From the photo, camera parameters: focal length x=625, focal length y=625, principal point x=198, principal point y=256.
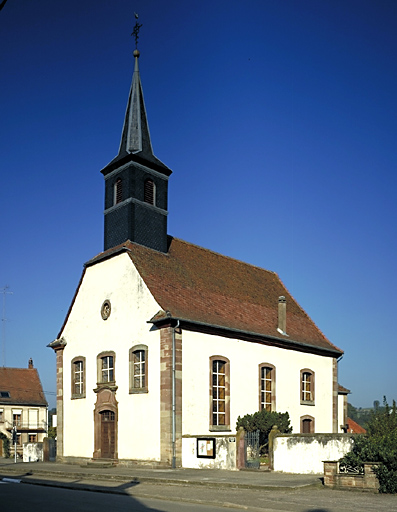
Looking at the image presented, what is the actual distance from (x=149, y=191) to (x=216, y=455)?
12.4 m

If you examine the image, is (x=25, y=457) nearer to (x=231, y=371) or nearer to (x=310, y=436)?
(x=231, y=371)

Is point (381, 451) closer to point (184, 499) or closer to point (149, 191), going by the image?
point (184, 499)

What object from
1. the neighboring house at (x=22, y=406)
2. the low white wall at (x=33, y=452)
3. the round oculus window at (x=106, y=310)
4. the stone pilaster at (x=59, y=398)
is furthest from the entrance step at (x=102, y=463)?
the neighboring house at (x=22, y=406)

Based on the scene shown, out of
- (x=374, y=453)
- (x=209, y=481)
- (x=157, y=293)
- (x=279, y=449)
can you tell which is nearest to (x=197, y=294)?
(x=157, y=293)

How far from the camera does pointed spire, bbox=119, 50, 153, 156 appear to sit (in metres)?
29.2

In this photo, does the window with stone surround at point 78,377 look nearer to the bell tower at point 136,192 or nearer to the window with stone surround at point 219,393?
the bell tower at point 136,192

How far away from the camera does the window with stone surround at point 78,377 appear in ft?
93.7

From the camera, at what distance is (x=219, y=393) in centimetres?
2609

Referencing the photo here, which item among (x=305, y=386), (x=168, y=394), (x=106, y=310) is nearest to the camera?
(x=168, y=394)

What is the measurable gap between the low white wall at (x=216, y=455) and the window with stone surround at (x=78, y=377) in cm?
701

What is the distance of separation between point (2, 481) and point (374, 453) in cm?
1127

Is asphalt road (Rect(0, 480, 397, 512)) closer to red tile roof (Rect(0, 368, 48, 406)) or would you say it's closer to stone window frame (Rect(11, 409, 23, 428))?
stone window frame (Rect(11, 409, 23, 428))

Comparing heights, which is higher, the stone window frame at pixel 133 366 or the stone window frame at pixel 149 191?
the stone window frame at pixel 149 191

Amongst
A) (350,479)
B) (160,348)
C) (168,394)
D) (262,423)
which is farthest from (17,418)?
(350,479)
